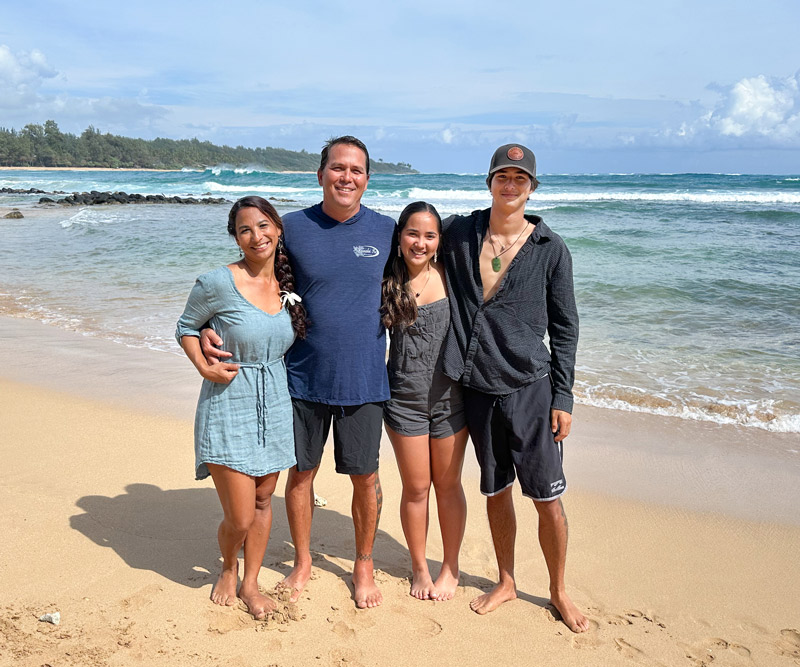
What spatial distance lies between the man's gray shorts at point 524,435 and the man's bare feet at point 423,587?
64 centimetres

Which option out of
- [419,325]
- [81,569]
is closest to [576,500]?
[419,325]

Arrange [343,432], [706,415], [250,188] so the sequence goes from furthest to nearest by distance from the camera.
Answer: [250,188] < [706,415] < [343,432]

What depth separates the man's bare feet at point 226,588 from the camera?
311 cm

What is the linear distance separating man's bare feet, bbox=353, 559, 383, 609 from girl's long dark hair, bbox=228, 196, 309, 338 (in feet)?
3.98

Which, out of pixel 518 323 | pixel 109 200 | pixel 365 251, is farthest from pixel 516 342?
pixel 109 200

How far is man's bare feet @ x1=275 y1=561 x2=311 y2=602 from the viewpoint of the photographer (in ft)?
10.6

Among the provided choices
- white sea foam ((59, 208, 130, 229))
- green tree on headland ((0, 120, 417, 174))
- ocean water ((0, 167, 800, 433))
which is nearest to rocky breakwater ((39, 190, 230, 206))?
white sea foam ((59, 208, 130, 229))

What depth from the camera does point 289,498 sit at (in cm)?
325

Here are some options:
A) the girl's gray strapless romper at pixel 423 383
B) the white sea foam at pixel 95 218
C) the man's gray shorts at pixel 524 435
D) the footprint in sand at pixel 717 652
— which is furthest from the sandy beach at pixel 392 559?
the white sea foam at pixel 95 218

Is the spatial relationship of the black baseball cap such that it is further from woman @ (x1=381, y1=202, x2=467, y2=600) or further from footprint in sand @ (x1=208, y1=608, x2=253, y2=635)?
footprint in sand @ (x1=208, y1=608, x2=253, y2=635)

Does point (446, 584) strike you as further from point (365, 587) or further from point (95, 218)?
point (95, 218)

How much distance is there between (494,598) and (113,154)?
10615 cm

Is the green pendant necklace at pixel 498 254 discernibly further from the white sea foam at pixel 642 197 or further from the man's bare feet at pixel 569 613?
the white sea foam at pixel 642 197

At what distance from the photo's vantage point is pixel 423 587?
3.28 metres
